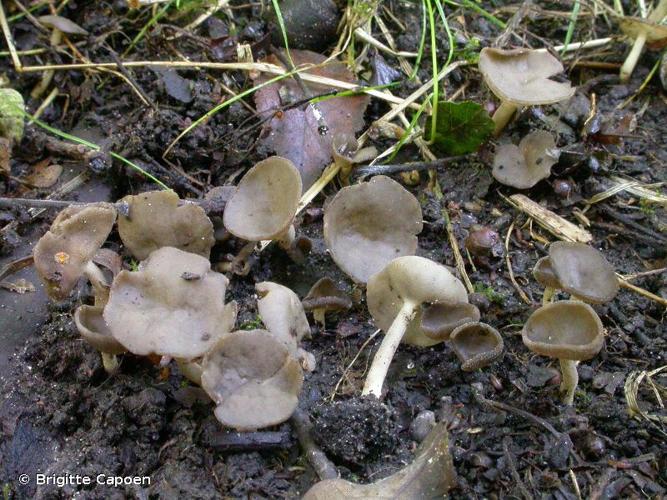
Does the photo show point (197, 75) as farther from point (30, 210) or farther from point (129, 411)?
point (129, 411)

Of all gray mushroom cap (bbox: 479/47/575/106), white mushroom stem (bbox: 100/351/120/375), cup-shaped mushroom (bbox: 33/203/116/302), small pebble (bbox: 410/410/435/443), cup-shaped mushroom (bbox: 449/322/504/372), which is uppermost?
gray mushroom cap (bbox: 479/47/575/106)

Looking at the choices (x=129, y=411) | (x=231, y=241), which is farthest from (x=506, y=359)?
(x=129, y=411)

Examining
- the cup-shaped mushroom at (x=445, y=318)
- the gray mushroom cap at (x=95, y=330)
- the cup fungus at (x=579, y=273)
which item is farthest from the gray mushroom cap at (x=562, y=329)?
the gray mushroom cap at (x=95, y=330)

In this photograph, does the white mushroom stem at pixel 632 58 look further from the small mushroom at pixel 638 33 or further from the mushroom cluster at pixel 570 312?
the mushroom cluster at pixel 570 312

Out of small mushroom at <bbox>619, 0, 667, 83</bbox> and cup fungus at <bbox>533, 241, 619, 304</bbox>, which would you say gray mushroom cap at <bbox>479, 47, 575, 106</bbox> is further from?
cup fungus at <bbox>533, 241, 619, 304</bbox>

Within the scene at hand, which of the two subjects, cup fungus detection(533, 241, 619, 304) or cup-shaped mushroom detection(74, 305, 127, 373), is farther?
cup fungus detection(533, 241, 619, 304)

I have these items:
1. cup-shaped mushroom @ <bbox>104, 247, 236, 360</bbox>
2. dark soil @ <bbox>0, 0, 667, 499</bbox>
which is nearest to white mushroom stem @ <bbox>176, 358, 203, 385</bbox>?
dark soil @ <bbox>0, 0, 667, 499</bbox>
